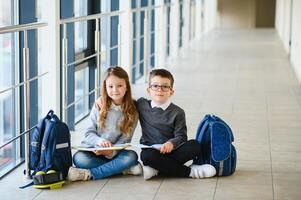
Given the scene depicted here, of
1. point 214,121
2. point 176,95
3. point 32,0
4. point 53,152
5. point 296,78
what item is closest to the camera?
point 53,152

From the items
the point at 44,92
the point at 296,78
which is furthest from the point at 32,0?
the point at 296,78

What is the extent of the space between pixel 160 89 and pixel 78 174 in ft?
1.26

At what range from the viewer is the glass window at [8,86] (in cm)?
239

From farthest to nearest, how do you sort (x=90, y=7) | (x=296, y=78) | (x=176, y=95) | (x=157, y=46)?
(x=157, y=46) → (x=296, y=78) → (x=176, y=95) → (x=90, y=7)

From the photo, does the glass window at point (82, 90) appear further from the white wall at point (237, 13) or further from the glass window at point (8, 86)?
the white wall at point (237, 13)

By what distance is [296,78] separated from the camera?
462cm

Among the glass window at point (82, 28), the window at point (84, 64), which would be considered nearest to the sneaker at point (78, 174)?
the window at point (84, 64)

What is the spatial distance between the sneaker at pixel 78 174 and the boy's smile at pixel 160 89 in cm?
33

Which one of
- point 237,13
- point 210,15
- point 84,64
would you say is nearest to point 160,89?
point 84,64

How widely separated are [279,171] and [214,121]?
29cm

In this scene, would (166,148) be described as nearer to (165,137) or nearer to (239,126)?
(165,137)

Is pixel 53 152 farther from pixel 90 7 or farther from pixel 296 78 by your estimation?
pixel 296 78

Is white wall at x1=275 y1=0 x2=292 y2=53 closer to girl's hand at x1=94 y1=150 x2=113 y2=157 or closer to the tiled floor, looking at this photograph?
the tiled floor

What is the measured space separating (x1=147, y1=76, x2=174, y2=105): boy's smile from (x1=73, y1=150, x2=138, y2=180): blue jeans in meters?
0.20
